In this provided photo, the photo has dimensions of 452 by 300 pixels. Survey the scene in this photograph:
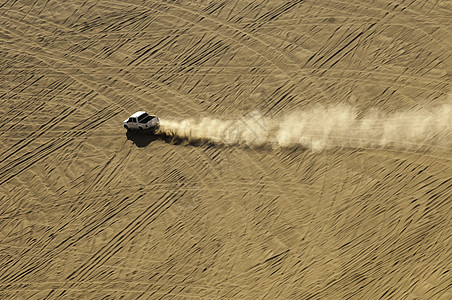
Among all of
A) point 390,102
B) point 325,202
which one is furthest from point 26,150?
point 390,102

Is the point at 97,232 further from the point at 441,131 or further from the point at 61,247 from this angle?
the point at 441,131

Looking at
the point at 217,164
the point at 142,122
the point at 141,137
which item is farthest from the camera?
the point at 141,137

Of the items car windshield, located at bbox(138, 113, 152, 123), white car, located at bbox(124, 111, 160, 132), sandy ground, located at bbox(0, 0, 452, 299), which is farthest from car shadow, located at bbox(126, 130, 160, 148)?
car windshield, located at bbox(138, 113, 152, 123)

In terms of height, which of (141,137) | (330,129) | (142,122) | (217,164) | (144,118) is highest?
(144,118)

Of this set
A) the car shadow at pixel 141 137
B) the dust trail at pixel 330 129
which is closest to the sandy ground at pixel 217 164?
the car shadow at pixel 141 137

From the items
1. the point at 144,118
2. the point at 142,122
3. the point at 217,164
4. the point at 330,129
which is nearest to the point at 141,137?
the point at 142,122

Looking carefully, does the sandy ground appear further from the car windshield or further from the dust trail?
the car windshield

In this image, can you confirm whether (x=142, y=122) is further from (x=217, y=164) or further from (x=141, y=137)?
(x=217, y=164)
